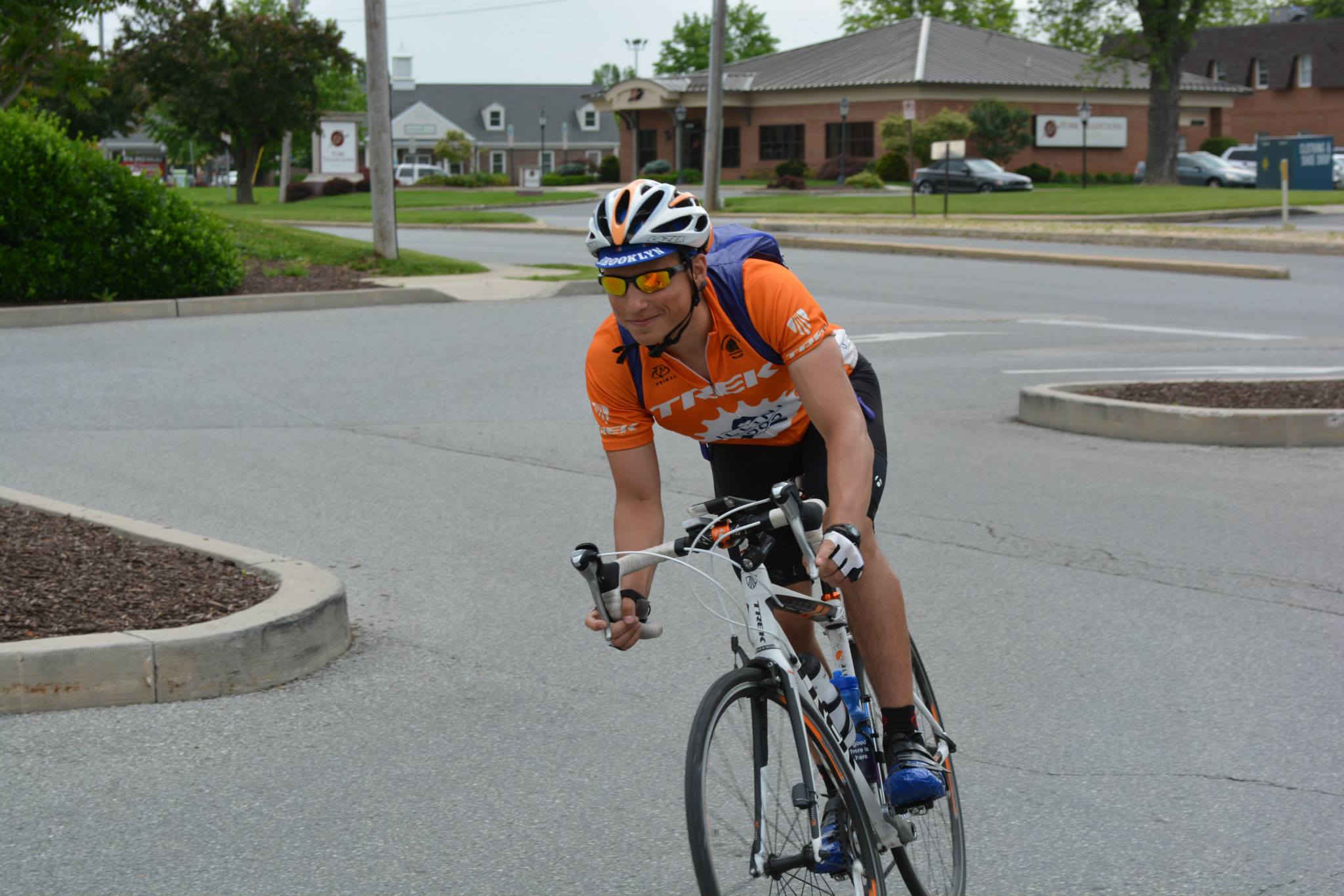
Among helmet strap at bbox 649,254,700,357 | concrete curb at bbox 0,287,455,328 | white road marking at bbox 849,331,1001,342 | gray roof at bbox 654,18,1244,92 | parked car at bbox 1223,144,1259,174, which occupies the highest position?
gray roof at bbox 654,18,1244,92

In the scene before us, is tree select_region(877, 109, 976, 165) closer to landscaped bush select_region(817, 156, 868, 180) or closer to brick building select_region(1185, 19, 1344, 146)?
landscaped bush select_region(817, 156, 868, 180)

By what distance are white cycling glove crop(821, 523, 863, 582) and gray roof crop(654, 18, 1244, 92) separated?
196ft

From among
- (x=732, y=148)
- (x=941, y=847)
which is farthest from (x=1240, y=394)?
(x=732, y=148)

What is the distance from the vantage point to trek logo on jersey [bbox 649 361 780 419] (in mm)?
3518

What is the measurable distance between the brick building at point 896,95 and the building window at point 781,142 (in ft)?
0.19

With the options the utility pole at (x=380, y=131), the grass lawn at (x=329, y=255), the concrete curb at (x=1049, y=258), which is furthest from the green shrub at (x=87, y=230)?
the concrete curb at (x=1049, y=258)

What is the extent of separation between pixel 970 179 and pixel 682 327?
51807mm

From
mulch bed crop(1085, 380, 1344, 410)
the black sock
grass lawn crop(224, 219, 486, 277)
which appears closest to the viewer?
the black sock

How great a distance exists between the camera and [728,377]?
351cm

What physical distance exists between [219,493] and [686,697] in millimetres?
4148

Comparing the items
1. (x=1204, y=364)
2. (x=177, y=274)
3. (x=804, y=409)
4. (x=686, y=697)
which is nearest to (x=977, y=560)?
(x=686, y=697)

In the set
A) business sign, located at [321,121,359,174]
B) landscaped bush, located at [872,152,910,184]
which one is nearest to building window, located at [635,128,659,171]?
landscaped bush, located at [872,152,910,184]

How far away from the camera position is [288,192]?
172ft

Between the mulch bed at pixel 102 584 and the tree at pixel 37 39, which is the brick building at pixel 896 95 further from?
the mulch bed at pixel 102 584
